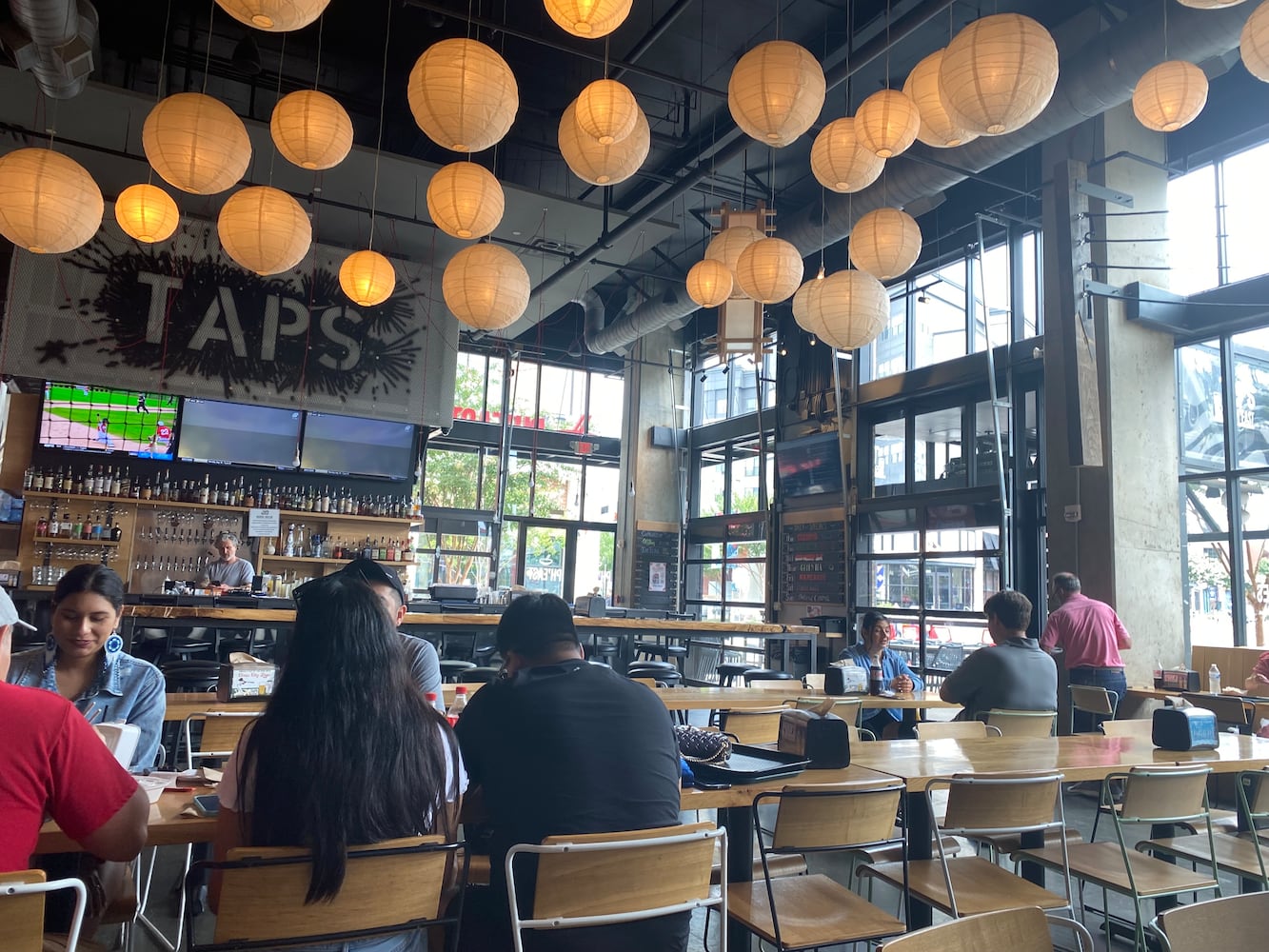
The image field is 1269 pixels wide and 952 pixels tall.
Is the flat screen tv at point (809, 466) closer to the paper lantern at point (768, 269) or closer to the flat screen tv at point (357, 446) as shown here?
the flat screen tv at point (357, 446)

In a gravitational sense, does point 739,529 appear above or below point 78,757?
above

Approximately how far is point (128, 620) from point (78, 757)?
4.48 metres

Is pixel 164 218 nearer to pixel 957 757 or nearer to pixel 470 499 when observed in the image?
pixel 957 757

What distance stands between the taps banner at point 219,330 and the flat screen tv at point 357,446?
0.39 meters

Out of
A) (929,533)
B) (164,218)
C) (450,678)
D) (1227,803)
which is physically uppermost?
(164,218)

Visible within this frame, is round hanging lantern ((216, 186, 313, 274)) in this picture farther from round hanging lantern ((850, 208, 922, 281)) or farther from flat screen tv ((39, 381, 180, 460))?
flat screen tv ((39, 381, 180, 460))

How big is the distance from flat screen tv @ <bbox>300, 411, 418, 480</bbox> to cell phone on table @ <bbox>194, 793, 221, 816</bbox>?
7.55 m

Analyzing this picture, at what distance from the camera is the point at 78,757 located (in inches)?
64.9

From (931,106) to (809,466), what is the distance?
817cm

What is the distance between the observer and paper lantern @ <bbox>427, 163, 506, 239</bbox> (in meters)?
4.87

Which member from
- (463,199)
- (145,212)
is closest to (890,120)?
(463,199)

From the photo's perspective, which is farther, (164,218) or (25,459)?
(25,459)

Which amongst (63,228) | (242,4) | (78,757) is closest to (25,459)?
(63,228)

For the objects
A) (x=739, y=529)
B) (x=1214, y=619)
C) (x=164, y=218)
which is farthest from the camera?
(x=739, y=529)
